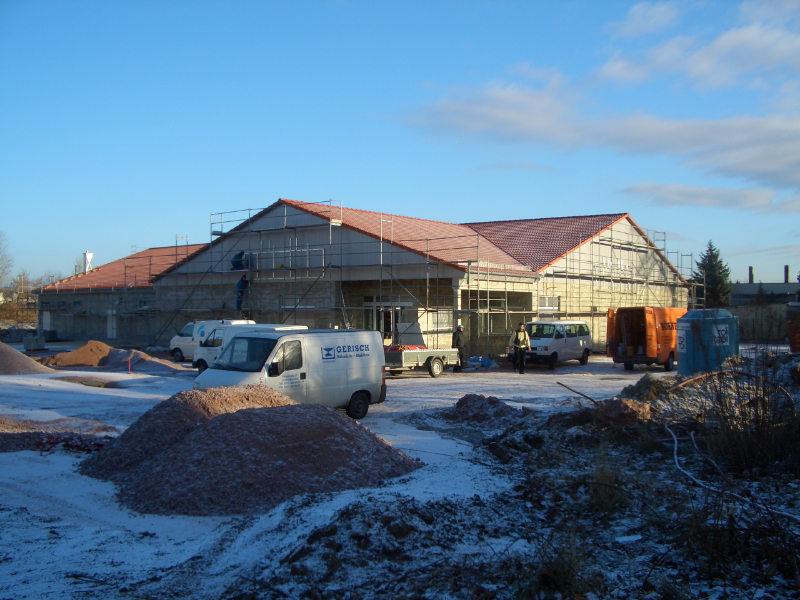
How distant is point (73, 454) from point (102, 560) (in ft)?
14.1

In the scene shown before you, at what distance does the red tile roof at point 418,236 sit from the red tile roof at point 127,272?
11680mm

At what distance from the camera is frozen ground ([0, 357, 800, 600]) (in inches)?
178

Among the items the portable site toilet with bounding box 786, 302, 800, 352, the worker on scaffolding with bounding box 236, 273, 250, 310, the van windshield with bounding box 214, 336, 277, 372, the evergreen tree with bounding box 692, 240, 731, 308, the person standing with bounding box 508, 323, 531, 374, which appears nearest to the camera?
the van windshield with bounding box 214, 336, 277, 372

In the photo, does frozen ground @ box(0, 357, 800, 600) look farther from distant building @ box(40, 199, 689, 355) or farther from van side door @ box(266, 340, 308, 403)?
distant building @ box(40, 199, 689, 355)

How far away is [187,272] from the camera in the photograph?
33.4 meters

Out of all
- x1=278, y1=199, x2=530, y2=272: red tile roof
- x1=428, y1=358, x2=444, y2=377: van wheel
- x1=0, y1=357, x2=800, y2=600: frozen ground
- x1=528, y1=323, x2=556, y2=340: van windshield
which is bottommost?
x1=0, y1=357, x2=800, y2=600: frozen ground

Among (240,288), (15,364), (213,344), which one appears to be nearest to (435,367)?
(213,344)

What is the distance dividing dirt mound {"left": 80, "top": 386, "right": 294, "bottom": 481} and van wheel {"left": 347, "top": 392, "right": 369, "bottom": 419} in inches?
115

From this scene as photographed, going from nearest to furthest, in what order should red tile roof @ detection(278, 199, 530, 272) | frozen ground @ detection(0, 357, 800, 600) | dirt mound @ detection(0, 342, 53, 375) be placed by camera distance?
frozen ground @ detection(0, 357, 800, 600)
dirt mound @ detection(0, 342, 53, 375)
red tile roof @ detection(278, 199, 530, 272)

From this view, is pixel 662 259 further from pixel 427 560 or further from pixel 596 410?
pixel 427 560

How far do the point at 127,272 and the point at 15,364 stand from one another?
22.8 meters

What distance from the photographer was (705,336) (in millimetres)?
15547

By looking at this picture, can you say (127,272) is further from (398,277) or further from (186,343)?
(398,277)

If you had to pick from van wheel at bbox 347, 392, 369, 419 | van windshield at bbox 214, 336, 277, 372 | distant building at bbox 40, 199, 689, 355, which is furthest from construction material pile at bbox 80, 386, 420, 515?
distant building at bbox 40, 199, 689, 355
